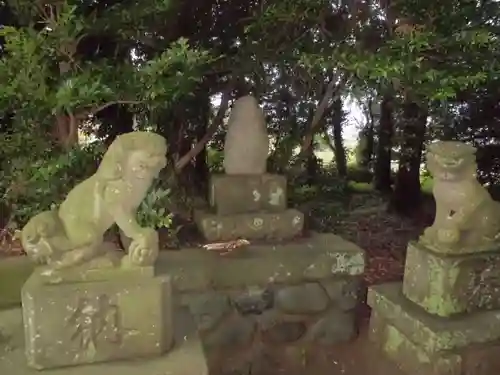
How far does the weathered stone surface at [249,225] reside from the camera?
2.53 meters

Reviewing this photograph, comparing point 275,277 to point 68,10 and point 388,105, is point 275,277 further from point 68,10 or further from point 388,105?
point 388,105

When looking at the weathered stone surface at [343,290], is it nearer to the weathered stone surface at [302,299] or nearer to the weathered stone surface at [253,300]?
the weathered stone surface at [302,299]

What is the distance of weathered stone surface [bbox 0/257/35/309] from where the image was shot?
2428mm

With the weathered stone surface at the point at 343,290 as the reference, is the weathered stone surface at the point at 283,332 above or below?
below

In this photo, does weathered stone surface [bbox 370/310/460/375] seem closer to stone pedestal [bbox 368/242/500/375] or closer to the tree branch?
stone pedestal [bbox 368/242/500/375]

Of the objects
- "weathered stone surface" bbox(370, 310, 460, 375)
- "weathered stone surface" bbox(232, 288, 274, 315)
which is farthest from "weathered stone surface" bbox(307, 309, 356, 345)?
"weathered stone surface" bbox(232, 288, 274, 315)

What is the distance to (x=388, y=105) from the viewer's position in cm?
433

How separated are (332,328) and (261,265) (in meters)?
0.46

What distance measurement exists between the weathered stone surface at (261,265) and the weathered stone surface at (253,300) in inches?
1.4

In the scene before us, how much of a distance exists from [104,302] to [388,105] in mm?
3260

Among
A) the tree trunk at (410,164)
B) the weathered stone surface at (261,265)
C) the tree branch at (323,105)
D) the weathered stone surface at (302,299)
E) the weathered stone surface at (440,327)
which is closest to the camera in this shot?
the weathered stone surface at (440,327)

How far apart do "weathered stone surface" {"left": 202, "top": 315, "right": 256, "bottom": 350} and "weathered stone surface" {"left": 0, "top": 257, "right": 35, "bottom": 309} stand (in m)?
0.83

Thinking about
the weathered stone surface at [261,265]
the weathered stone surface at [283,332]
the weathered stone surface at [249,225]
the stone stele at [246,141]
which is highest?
the stone stele at [246,141]

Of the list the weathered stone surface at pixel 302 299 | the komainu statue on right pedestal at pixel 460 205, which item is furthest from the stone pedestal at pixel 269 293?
the komainu statue on right pedestal at pixel 460 205
